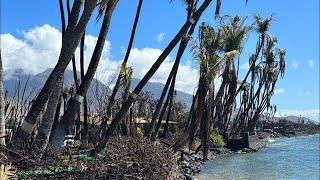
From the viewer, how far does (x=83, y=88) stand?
14.2 m

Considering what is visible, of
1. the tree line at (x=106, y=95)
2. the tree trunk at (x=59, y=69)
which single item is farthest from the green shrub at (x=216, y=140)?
the tree trunk at (x=59, y=69)

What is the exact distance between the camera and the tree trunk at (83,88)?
13.4m

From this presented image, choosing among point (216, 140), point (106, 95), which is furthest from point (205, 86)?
point (216, 140)

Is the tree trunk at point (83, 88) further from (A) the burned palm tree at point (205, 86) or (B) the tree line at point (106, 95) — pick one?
(A) the burned palm tree at point (205, 86)

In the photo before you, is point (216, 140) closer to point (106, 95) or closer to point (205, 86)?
point (106, 95)

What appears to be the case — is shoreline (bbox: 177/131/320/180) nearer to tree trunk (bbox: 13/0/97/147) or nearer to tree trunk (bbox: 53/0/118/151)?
tree trunk (bbox: 53/0/118/151)

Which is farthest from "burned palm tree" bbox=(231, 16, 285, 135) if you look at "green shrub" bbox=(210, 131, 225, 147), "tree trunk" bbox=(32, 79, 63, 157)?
"tree trunk" bbox=(32, 79, 63, 157)

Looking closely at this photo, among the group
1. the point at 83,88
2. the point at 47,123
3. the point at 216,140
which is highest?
the point at 83,88

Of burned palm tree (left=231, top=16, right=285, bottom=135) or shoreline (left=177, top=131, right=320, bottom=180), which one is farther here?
burned palm tree (left=231, top=16, right=285, bottom=135)

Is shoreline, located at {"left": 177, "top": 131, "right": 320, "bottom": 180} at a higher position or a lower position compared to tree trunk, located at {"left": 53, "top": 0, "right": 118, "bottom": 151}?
lower

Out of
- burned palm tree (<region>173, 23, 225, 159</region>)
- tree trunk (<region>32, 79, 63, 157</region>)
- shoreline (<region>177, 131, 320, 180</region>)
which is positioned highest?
burned palm tree (<region>173, 23, 225, 159</region>)

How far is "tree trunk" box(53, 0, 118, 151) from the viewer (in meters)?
13.4

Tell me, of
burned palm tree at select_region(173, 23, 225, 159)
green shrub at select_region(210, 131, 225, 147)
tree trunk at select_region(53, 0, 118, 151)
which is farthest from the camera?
green shrub at select_region(210, 131, 225, 147)

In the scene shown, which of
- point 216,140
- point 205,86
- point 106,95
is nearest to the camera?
point 205,86
